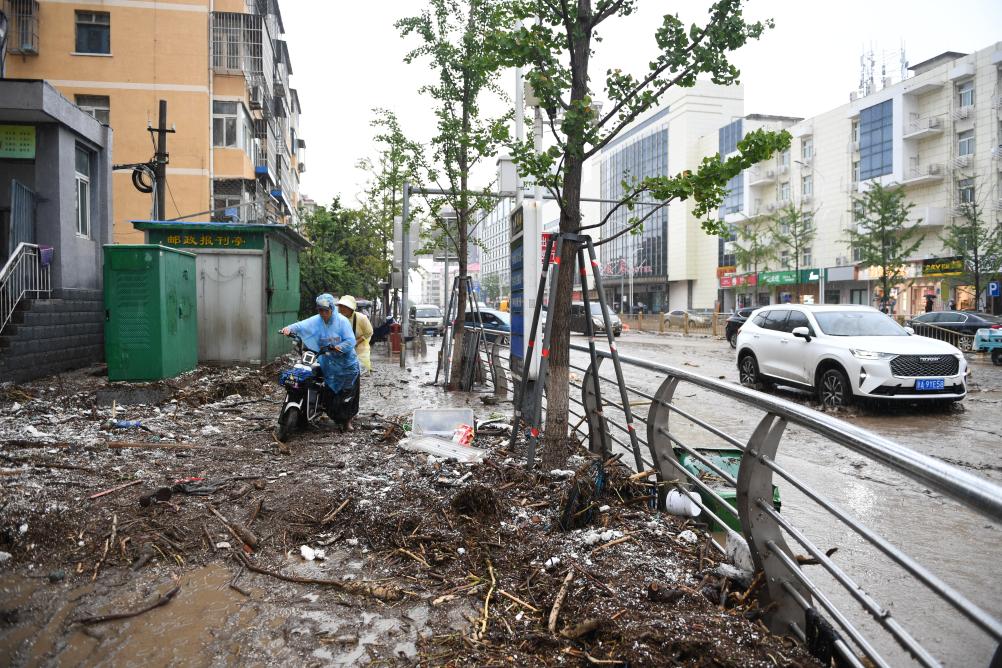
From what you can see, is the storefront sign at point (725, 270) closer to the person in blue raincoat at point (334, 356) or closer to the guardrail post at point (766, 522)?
the person in blue raincoat at point (334, 356)

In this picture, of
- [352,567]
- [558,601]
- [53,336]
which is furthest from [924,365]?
[53,336]

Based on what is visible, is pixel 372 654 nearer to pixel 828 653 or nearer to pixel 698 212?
pixel 828 653

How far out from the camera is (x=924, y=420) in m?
10.2

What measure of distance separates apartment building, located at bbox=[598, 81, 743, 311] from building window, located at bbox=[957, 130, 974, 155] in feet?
88.2

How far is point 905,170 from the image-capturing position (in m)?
45.2

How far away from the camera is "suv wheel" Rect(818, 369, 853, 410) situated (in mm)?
10891

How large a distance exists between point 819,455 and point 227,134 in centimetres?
2861

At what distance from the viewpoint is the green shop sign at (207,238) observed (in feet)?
49.6

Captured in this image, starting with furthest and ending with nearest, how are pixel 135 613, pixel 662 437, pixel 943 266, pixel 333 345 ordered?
pixel 943 266, pixel 333 345, pixel 662 437, pixel 135 613

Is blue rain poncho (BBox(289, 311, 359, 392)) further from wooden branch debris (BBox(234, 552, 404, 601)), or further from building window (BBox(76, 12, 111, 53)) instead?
building window (BBox(76, 12, 111, 53))

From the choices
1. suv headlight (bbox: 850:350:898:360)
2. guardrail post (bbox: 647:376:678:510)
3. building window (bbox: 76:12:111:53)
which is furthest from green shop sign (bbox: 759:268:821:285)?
guardrail post (bbox: 647:376:678:510)

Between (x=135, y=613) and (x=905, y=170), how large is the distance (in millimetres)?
51712

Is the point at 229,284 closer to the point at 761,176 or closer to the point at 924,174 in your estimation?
the point at 924,174

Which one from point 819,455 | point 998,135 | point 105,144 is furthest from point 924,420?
point 998,135
